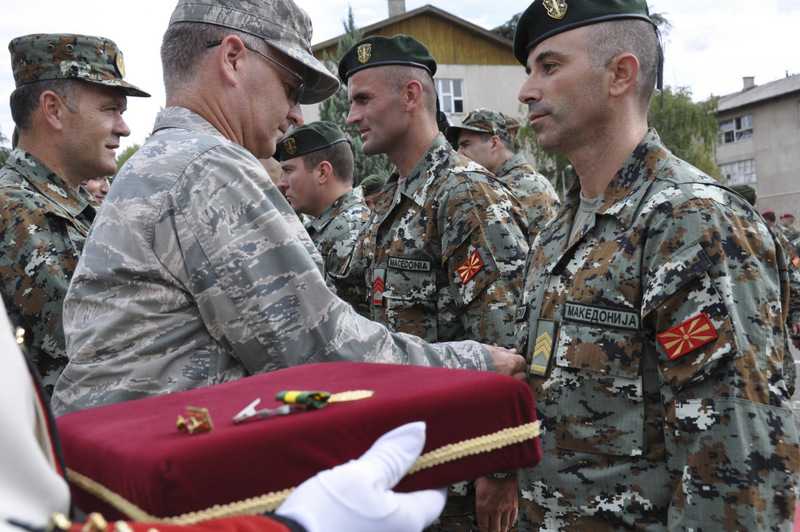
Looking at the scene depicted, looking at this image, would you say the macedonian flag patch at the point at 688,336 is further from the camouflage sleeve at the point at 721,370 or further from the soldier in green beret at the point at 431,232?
the soldier in green beret at the point at 431,232

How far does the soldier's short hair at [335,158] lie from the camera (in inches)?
241

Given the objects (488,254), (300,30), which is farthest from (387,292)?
(300,30)

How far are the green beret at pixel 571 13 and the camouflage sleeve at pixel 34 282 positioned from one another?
237 cm

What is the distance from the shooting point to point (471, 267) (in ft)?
11.0

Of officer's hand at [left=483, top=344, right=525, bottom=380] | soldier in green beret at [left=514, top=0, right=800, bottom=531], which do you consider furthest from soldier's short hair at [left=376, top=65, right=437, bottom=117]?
officer's hand at [left=483, top=344, right=525, bottom=380]

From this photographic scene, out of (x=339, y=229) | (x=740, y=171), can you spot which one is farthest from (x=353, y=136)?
(x=740, y=171)

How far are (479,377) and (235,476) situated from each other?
547 millimetres

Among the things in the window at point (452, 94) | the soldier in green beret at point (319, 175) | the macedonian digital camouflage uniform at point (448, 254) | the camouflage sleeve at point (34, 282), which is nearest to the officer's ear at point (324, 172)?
the soldier in green beret at point (319, 175)

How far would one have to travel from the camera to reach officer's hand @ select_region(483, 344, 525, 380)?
7.02 ft

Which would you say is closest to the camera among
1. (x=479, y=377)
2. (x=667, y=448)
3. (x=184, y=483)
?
(x=184, y=483)

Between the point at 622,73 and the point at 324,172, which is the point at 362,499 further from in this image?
the point at 324,172

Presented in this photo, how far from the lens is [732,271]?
1.84m

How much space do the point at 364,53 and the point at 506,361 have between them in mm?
2767

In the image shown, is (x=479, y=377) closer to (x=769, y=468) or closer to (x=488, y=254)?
(x=769, y=468)
